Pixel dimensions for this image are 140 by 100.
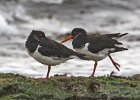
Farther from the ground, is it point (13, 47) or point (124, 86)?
point (13, 47)

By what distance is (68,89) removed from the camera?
8742 mm

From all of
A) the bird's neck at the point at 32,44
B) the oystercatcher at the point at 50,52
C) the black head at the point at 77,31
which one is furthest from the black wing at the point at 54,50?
the black head at the point at 77,31

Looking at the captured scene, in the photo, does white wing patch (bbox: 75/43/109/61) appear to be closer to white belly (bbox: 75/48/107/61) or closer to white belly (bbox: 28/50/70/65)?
white belly (bbox: 75/48/107/61)

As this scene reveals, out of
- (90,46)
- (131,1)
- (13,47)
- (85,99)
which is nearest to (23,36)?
(13,47)

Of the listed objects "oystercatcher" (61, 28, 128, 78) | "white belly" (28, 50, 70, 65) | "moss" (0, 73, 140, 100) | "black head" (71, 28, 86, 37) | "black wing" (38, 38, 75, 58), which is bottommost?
"moss" (0, 73, 140, 100)

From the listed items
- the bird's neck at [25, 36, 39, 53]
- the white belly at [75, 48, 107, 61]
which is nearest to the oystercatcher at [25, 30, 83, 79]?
the bird's neck at [25, 36, 39, 53]

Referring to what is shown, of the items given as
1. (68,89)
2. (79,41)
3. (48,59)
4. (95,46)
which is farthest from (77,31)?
(68,89)

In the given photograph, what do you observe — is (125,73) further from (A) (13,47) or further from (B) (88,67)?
(A) (13,47)

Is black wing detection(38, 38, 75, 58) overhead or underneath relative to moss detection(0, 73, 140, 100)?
overhead

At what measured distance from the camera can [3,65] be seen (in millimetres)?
15484

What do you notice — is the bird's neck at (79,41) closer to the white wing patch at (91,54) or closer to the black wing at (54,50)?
the white wing patch at (91,54)

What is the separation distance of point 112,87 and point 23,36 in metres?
12.1

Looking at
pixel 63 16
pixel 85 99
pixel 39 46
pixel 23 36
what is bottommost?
pixel 85 99

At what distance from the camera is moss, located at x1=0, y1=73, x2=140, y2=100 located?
27.7 feet
